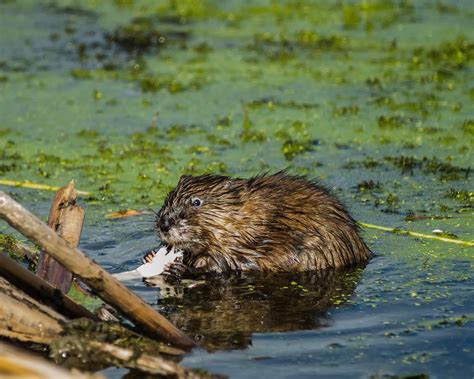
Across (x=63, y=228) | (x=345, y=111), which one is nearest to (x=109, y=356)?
(x=63, y=228)

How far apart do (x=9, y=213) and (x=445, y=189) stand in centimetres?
466

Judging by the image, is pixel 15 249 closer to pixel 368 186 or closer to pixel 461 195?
pixel 368 186

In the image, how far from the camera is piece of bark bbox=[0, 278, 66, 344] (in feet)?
17.1

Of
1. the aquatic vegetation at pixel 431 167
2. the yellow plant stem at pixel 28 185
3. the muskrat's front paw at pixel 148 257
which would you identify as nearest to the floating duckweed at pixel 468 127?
the aquatic vegetation at pixel 431 167

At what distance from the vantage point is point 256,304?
6316 mm

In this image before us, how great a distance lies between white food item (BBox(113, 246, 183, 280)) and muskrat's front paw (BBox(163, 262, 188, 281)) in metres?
0.03

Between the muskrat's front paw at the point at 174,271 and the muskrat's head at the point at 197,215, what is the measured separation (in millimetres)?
116

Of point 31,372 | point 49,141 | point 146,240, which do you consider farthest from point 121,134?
point 31,372

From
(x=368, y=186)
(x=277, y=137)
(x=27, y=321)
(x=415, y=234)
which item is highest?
(x=277, y=137)

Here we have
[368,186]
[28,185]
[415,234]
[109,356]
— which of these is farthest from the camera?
[28,185]

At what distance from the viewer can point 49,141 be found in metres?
9.95

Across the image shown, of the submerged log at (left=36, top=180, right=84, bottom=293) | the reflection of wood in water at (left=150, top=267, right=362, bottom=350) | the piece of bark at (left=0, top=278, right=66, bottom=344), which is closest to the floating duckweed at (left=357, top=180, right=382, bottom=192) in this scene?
the reflection of wood in water at (left=150, top=267, right=362, bottom=350)

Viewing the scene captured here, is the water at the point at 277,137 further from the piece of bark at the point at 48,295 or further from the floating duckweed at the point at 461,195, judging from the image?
the piece of bark at the point at 48,295

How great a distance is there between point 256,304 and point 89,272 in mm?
1691
